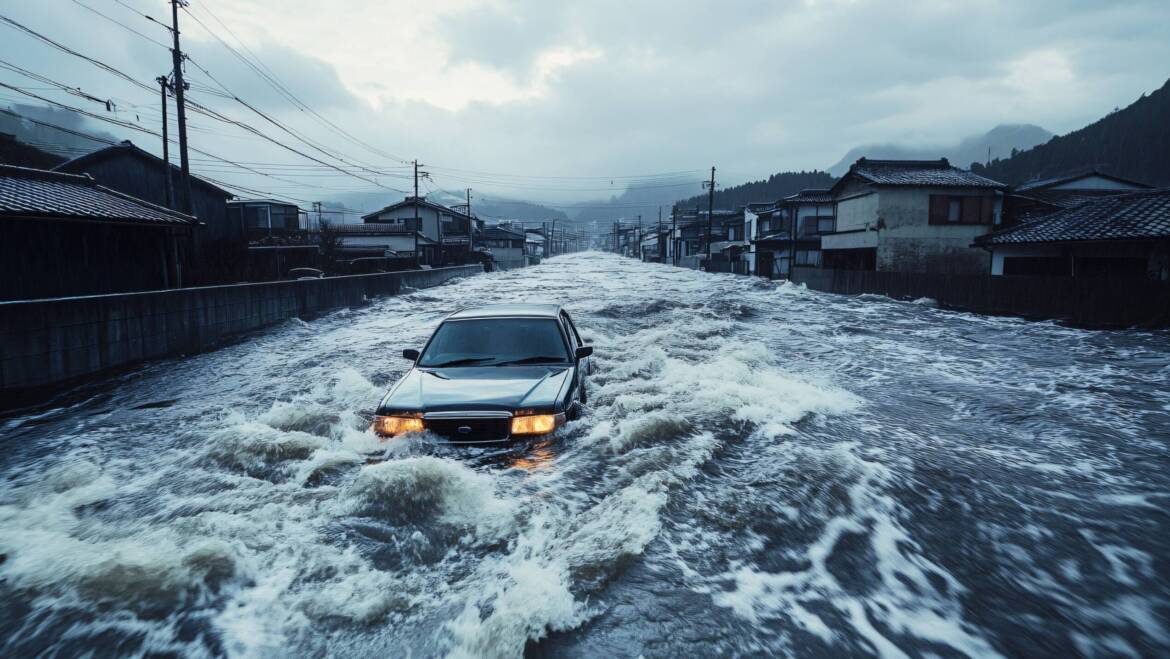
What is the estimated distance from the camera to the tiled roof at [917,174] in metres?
29.5

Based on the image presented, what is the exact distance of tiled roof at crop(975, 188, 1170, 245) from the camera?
55.2 feet

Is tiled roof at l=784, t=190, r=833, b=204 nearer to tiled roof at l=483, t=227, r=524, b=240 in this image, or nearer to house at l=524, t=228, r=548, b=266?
tiled roof at l=483, t=227, r=524, b=240

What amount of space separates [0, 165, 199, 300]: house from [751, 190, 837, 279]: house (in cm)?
3454

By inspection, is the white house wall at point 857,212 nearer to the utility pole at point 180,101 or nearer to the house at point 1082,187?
the house at point 1082,187

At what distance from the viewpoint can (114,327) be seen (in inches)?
414

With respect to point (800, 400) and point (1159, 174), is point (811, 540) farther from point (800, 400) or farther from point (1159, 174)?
point (1159, 174)

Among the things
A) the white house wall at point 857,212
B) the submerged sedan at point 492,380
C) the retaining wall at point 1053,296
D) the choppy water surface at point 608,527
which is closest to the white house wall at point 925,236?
the white house wall at point 857,212

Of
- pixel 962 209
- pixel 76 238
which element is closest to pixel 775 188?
pixel 962 209

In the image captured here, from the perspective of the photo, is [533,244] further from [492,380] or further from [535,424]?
[535,424]

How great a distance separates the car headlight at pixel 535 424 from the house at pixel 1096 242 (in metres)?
18.9

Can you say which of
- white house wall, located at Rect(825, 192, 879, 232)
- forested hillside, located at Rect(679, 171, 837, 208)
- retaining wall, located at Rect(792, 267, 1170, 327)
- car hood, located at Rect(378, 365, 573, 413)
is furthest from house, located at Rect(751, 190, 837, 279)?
forested hillside, located at Rect(679, 171, 837, 208)

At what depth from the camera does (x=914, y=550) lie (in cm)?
448

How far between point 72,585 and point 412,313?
60.6ft

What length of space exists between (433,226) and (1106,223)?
5219cm
